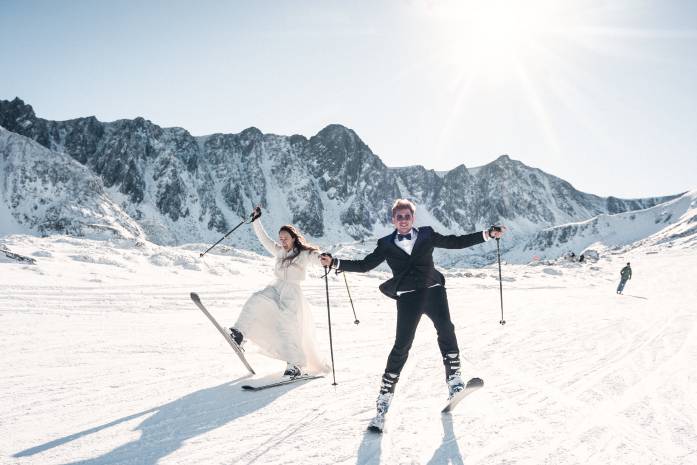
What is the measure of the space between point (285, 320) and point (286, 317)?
49mm

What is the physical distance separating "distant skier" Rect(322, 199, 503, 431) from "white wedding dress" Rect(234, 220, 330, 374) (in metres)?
1.73

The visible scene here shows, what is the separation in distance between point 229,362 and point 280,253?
206 centimetres

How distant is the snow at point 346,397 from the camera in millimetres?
3617

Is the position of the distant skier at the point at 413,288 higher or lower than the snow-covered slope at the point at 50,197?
lower

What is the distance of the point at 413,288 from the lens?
4.93 metres

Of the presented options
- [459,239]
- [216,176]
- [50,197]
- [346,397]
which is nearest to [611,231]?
[216,176]

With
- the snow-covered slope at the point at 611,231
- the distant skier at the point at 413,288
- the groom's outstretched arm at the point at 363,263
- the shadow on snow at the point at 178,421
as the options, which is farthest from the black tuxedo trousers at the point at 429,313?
the snow-covered slope at the point at 611,231

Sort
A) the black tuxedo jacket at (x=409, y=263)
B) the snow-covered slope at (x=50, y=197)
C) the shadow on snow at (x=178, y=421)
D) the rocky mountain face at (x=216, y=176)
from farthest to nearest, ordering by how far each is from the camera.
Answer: the rocky mountain face at (x=216, y=176)
the snow-covered slope at (x=50, y=197)
the black tuxedo jacket at (x=409, y=263)
the shadow on snow at (x=178, y=421)

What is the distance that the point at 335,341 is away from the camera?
9.29 meters

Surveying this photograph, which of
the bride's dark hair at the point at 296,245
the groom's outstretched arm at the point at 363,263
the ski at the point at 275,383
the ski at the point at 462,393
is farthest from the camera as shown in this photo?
the bride's dark hair at the point at 296,245

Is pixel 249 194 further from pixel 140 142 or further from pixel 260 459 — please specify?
pixel 260 459

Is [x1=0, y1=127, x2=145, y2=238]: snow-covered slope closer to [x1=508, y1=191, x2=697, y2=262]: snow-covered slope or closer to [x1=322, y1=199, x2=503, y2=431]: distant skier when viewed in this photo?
[x1=322, y1=199, x2=503, y2=431]: distant skier

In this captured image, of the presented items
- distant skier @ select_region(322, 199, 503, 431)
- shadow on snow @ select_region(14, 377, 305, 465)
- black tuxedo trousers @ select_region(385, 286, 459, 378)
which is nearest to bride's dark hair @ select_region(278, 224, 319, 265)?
distant skier @ select_region(322, 199, 503, 431)

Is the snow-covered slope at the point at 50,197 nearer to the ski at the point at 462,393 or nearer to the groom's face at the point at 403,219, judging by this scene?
the groom's face at the point at 403,219
